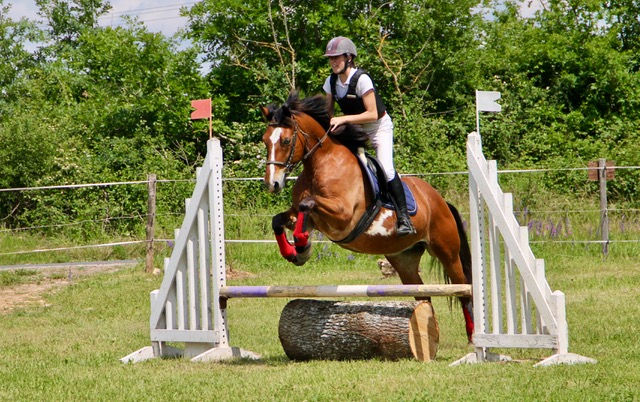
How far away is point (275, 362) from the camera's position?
6332mm

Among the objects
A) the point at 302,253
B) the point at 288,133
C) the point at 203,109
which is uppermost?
the point at 203,109

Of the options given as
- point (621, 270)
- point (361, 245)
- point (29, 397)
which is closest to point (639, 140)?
point (621, 270)

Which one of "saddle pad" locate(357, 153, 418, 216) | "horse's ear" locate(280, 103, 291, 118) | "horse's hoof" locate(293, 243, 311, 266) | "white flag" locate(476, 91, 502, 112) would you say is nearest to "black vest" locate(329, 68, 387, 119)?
"saddle pad" locate(357, 153, 418, 216)

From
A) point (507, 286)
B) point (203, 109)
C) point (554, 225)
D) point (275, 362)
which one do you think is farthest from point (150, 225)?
point (507, 286)

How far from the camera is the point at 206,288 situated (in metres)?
6.38

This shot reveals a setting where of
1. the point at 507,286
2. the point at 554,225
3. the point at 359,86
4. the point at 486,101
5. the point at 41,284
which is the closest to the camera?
the point at 507,286

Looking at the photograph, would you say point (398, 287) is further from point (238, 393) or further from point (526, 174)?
point (526, 174)

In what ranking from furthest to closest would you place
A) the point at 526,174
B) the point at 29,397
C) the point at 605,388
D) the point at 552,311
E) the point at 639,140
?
1. the point at 639,140
2. the point at 526,174
3. the point at 552,311
4. the point at 29,397
5. the point at 605,388

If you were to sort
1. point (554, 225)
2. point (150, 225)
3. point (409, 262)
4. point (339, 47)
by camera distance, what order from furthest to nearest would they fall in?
point (554, 225) < point (150, 225) < point (409, 262) < point (339, 47)

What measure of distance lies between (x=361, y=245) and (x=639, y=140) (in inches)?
464

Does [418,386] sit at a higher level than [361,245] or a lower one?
lower

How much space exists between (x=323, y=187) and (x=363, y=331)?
100cm

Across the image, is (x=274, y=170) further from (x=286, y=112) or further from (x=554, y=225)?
(x=554, y=225)

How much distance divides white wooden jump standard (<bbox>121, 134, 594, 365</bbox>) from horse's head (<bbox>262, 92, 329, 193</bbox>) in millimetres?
599
